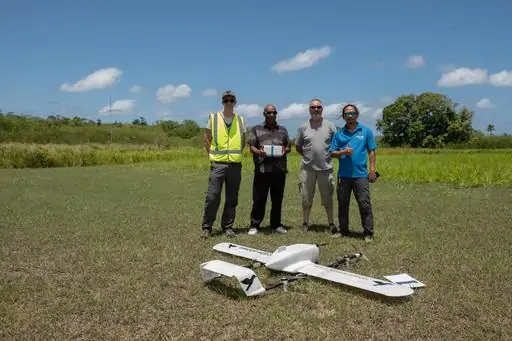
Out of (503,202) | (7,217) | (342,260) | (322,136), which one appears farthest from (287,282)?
(503,202)

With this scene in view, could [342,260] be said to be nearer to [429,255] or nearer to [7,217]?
[429,255]

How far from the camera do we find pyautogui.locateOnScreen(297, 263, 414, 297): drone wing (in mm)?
4062

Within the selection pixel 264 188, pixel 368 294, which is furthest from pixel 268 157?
pixel 368 294

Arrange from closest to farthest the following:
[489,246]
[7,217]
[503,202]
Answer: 1. [489,246]
2. [7,217]
3. [503,202]

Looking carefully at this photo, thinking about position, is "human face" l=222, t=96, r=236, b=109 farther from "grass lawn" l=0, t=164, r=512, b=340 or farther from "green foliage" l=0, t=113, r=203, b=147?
"green foliage" l=0, t=113, r=203, b=147

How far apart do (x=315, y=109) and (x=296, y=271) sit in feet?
9.08

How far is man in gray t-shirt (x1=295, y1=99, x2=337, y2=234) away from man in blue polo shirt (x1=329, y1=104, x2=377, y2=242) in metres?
0.23

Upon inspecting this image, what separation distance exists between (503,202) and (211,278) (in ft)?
28.2

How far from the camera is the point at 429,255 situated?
574cm

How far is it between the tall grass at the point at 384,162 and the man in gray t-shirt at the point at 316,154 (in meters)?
9.22

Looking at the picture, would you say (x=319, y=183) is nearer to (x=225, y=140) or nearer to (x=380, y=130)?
(x=225, y=140)

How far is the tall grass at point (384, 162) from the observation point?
50.0 feet

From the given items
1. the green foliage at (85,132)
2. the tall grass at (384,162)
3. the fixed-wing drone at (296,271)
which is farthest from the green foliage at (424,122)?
the fixed-wing drone at (296,271)

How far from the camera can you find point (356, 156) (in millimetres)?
6422
